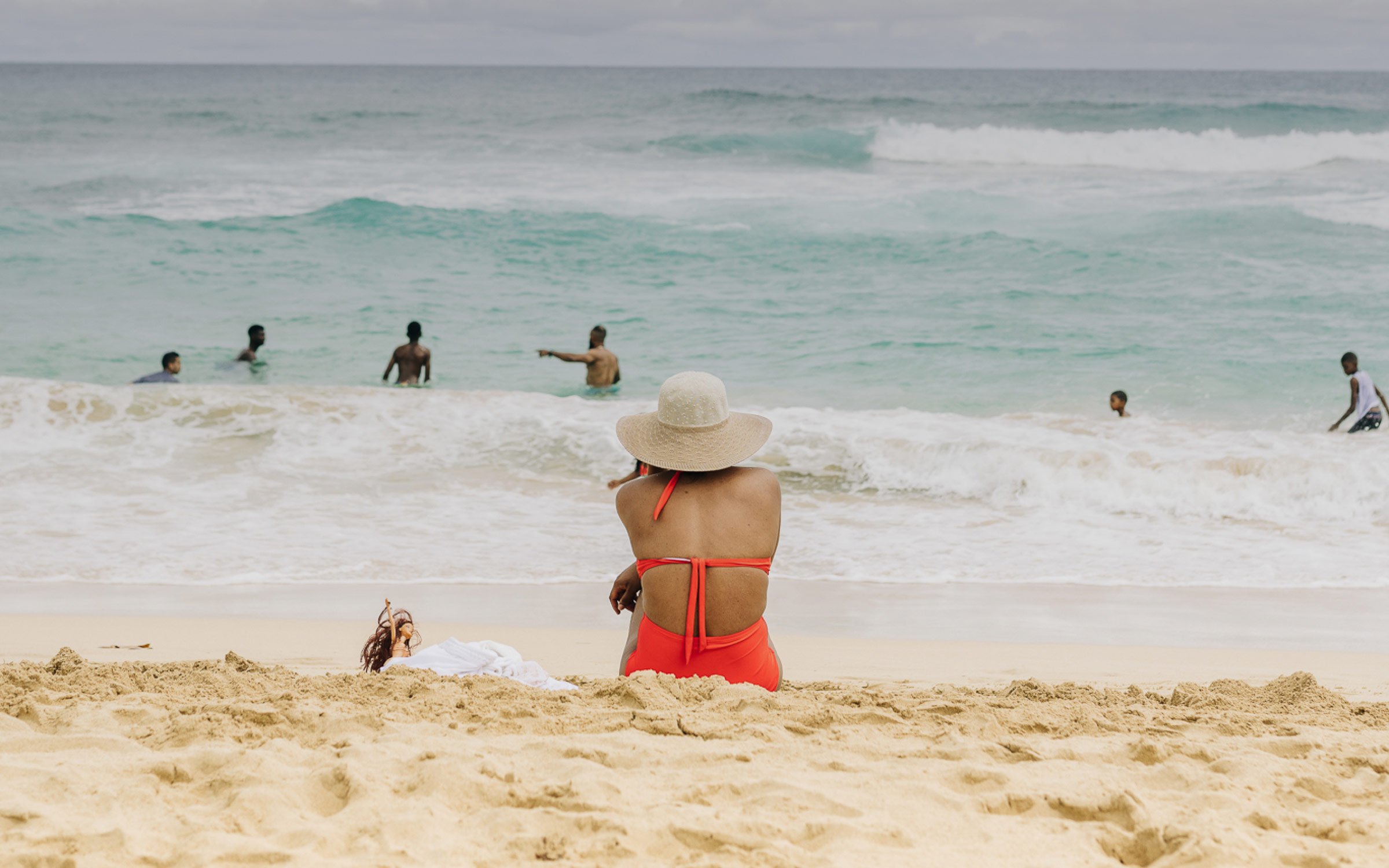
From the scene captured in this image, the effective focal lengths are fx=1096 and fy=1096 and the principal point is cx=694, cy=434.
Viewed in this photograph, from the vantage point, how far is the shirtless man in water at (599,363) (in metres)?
12.3

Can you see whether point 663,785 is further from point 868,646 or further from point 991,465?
point 991,465

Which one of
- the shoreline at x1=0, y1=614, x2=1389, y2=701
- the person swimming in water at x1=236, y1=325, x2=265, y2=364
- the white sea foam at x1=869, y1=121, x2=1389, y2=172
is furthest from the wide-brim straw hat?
the white sea foam at x1=869, y1=121, x2=1389, y2=172

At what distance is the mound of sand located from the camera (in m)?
2.33

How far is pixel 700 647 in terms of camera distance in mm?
3482

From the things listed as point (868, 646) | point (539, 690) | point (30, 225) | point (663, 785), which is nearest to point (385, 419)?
point (868, 646)

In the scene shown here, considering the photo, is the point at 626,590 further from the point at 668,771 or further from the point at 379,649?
the point at 379,649

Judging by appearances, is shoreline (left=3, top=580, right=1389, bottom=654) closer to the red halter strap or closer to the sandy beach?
the sandy beach

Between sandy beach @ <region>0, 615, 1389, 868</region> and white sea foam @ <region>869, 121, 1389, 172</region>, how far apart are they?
32.3 m

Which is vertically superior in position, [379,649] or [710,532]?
[710,532]

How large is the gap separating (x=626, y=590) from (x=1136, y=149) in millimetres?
35479

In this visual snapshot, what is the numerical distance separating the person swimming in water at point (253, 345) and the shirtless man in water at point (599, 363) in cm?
363

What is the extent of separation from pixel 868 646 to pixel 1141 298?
13.1 meters

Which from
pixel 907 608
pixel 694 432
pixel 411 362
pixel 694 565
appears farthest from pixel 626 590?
Result: pixel 411 362

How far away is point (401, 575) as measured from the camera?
6.47 metres
